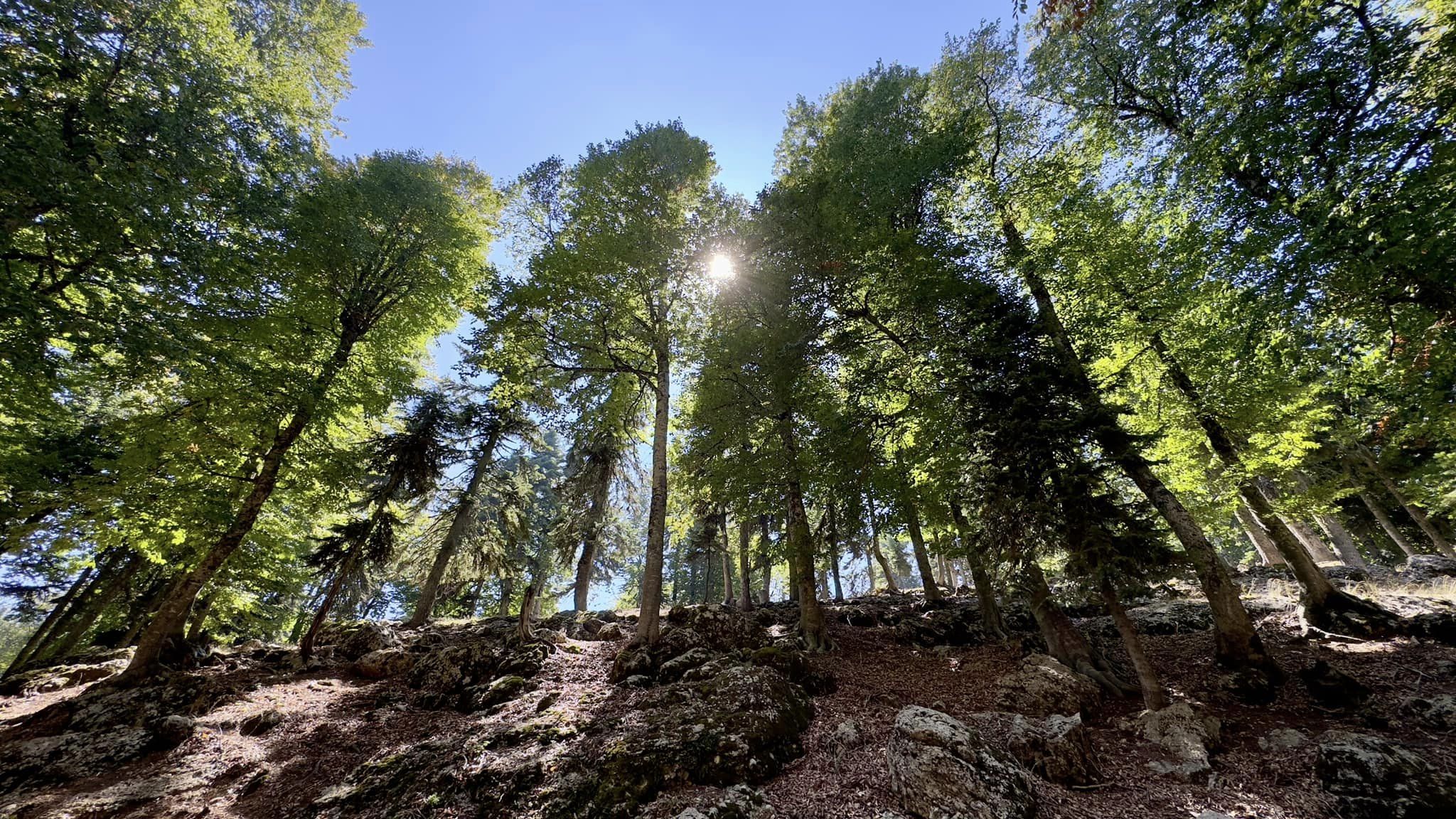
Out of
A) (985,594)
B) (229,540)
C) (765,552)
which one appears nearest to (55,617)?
(229,540)

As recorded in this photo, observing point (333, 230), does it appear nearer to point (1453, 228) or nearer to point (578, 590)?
point (578, 590)

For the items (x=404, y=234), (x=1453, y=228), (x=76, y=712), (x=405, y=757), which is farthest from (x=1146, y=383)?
(x=76, y=712)

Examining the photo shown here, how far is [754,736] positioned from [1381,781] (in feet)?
18.4

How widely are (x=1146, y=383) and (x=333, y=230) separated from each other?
20178 mm

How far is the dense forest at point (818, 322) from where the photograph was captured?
264 inches

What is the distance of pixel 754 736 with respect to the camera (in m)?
5.38

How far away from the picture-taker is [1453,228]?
5332 millimetres

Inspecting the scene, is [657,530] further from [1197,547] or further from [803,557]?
[1197,547]

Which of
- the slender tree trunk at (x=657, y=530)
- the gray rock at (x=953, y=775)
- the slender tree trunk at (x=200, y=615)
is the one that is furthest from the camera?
the slender tree trunk at (x=200, y=615)

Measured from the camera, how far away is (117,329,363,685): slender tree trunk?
9.16 metres

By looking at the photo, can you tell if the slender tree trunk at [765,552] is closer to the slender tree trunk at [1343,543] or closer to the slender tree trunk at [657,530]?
the slender tree trunk at [657,530]

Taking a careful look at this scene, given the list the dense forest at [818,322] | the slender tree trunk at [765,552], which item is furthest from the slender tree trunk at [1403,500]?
the slender tree trunk at [765,552]

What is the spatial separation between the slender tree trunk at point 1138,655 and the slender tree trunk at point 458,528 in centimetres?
1798

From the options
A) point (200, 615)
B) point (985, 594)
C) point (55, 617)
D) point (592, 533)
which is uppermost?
point (592, 533)
